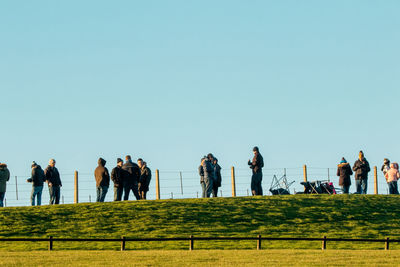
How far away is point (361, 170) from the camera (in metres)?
34.5

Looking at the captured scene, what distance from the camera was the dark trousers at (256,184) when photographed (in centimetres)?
3273

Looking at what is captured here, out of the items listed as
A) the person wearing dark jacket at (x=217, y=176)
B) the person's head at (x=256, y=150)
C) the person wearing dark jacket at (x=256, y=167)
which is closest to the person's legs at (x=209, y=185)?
the person wearing dark jacket at (x=217, y=176)

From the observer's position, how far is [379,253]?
77.3ft

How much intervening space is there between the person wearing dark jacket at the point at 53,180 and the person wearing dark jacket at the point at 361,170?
40.8 ft

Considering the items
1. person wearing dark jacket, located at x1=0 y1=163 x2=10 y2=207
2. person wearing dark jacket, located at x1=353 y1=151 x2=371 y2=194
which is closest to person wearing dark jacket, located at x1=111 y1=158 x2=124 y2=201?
person wearing dark jacket, located at x1=0 y1=163 x2=10 y2=207

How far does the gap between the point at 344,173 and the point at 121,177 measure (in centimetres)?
994

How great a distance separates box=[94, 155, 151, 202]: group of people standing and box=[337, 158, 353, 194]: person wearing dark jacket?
8437 mm

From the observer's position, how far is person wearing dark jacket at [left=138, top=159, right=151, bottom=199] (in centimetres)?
3191

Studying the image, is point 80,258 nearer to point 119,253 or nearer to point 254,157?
point 119,253

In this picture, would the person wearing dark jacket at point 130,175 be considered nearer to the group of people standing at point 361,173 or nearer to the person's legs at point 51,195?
the person's legs at point 51,195

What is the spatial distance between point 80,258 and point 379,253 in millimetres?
8512

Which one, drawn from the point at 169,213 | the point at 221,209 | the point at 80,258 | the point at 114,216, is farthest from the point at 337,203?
the point at 80,258

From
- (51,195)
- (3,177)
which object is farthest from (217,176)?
(3,177)

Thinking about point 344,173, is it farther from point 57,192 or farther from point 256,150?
point 57,192
